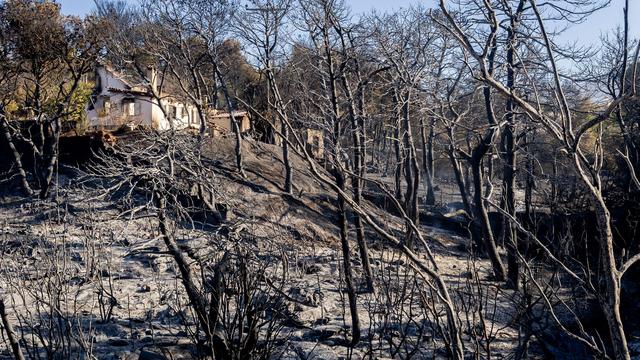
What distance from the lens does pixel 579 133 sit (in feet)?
6.65

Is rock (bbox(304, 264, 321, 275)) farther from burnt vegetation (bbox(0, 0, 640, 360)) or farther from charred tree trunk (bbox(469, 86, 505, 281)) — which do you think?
charred tree trunk (bbox(469, 86, 505, 281))

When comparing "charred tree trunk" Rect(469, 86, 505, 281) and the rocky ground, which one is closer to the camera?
the rocky ground

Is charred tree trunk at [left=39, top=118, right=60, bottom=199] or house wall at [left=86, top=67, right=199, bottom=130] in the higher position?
house wall at [left=86, top=67, right=199, bottom=130]

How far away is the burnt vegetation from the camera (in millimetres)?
5727

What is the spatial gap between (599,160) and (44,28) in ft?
63.7

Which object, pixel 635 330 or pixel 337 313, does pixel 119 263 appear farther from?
pixel 635 330

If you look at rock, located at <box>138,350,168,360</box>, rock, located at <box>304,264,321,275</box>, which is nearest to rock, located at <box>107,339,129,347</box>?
rock, located at <box>138,350,168,360</box>

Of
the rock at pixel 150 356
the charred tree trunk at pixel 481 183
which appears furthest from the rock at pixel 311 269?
the rock at pixel 150 356

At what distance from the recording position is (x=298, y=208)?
19.6 meters

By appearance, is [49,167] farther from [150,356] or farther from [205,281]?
[205,281]

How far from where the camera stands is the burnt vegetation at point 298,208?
573 centimetres

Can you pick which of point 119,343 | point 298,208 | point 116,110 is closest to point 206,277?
point 119,343

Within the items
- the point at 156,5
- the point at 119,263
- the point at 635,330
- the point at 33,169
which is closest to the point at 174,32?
the point at 156,5

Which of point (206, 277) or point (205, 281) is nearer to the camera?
point (205, 281)
